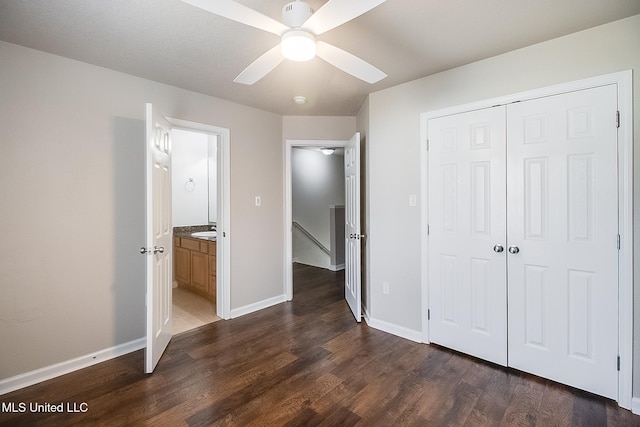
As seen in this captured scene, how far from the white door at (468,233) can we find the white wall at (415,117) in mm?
162

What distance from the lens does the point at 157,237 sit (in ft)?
7.72

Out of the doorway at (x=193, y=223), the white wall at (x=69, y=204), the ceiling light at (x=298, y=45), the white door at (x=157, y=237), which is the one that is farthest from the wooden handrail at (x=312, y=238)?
the ceiling light at (x=298, y=45)

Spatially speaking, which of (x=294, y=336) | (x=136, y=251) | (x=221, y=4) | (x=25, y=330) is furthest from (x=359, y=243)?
(x=25, y=330)

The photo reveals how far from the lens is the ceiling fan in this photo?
4.13 ft

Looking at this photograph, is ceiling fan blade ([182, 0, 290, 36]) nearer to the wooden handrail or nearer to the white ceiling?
the white ceiling

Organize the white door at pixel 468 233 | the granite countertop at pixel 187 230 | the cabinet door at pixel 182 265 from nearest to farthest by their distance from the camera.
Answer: the white door at pixel 468 233 → the cabinet door at pixel 182 265 → the granite countertop at pixel 187 230

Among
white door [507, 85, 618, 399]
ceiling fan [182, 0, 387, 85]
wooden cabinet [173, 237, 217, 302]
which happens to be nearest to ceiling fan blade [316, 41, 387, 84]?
ceiling fan [182, 0, 387, 85]

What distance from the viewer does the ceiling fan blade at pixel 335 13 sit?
1.24 m

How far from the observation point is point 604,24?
73.1 inches

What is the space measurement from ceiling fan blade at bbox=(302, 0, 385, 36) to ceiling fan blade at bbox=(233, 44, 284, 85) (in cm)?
24

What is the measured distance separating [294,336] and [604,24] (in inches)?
127

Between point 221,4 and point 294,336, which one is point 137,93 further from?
point 294,336

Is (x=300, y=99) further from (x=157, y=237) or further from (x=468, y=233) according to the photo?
(x=468, y=233)

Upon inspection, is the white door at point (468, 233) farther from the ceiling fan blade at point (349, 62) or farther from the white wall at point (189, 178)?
the white wall at point (189, 178)
